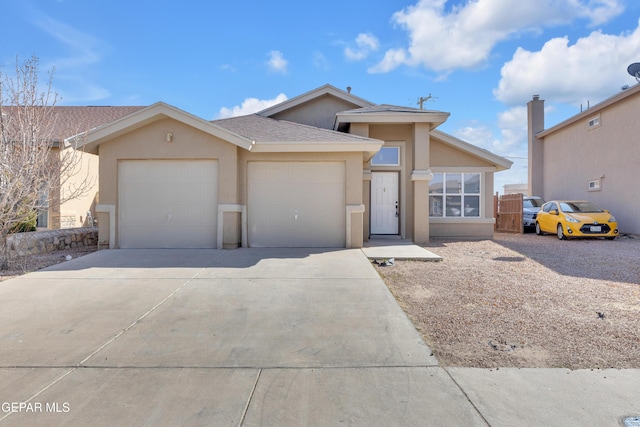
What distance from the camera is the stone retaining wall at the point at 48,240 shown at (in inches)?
364

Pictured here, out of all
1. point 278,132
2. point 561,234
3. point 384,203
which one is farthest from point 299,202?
point 561,234

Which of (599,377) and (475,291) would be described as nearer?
(599,377)

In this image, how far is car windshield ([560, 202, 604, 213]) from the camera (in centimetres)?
1420

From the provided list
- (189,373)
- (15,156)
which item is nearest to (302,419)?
(189,373)

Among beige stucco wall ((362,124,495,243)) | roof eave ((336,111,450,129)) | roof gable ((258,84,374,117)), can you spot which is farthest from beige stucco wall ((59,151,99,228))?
beige stucco wall ((362,124,495,243))

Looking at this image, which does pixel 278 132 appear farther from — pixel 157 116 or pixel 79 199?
pixel 79 199

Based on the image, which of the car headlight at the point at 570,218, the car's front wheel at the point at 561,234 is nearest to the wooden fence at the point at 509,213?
the car's front wheel at the point at 561,234

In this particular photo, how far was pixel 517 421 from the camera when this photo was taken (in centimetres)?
270

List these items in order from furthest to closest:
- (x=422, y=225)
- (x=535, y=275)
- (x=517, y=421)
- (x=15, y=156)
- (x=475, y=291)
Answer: (x=422, y=225), (x=15, y=156), (x=535, y=275), (x=475, y=291), (x=517, y=421)

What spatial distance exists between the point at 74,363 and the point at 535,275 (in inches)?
308

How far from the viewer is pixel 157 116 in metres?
9.93

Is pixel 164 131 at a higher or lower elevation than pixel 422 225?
higher

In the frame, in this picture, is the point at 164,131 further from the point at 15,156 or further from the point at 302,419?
the point at 302,419

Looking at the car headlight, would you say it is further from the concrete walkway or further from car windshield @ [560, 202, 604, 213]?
the concrete walkway
